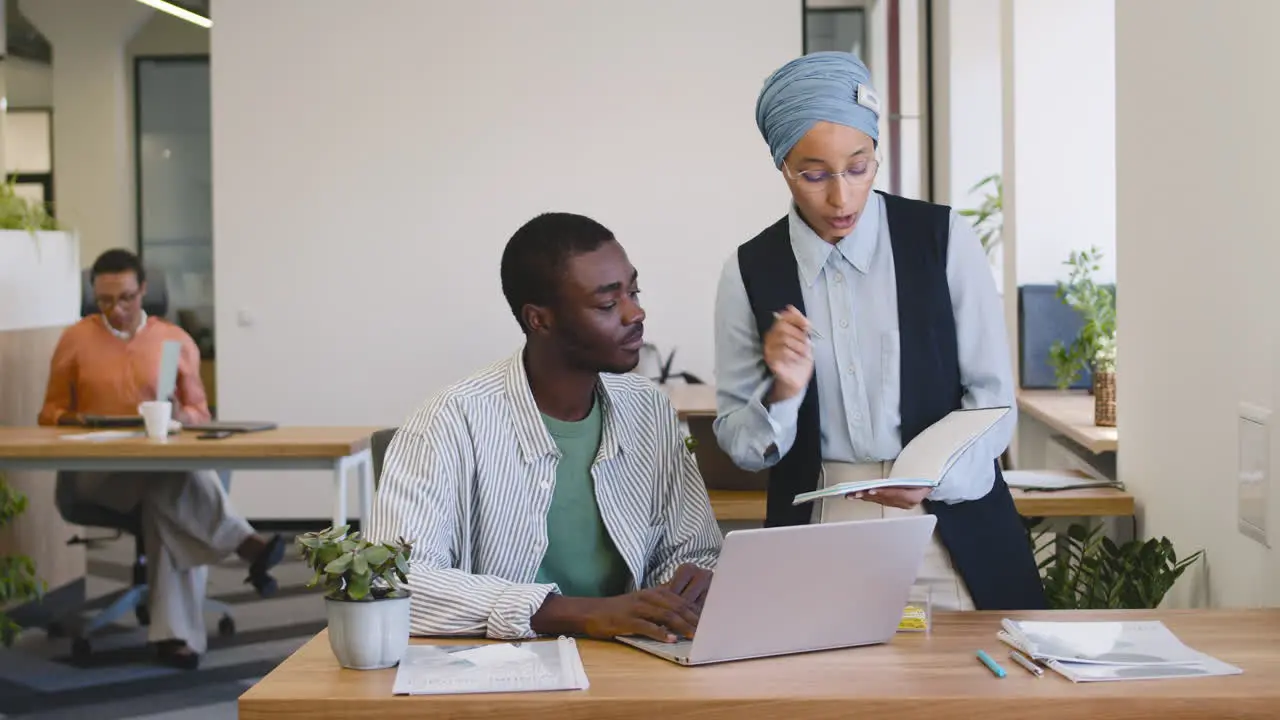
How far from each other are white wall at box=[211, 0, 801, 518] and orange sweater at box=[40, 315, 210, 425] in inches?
77.9

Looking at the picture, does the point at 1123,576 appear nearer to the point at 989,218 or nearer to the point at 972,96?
the point at 989,218

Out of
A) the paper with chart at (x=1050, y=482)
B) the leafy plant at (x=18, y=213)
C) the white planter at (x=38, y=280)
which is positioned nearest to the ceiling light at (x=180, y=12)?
the white planter at (x=38, y=280)

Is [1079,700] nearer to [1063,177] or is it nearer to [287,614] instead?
[1063,177]

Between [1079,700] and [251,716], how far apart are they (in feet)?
2.92

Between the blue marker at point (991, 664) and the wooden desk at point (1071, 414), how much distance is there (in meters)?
2.09

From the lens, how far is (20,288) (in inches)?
228

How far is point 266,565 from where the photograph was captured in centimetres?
588

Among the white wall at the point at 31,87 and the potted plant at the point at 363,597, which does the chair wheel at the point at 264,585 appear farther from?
the white wall at the point at 31,87

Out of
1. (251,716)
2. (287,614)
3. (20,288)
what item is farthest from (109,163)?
(251,716)

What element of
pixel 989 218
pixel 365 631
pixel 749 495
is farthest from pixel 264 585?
pixel 365 631

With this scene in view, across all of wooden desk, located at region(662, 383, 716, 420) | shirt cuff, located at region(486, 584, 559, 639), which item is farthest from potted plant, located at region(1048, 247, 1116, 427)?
shirt cuff, located at region(486, 584, 559, 639)

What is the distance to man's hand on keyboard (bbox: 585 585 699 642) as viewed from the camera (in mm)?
1793

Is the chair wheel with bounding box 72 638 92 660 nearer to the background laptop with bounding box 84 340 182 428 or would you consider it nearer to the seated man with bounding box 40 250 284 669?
the seated man with bounding box 40 250 284 669

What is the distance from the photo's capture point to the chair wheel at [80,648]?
5.13 m
